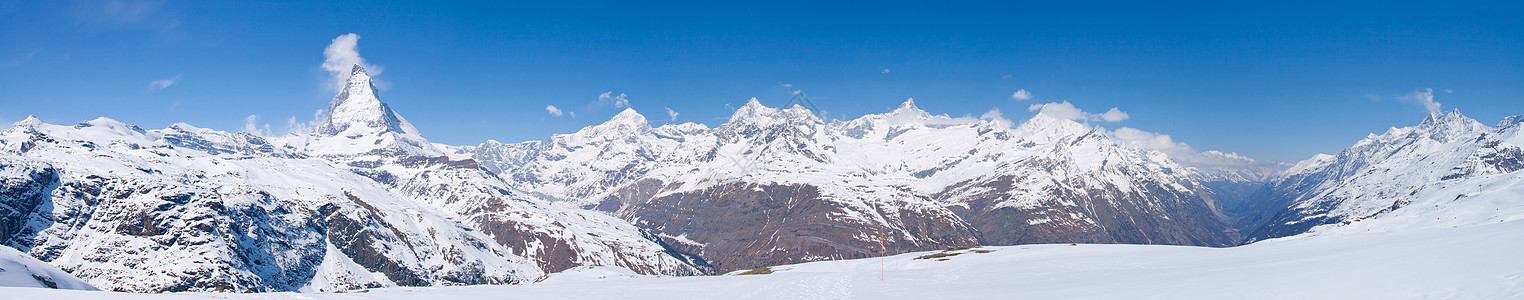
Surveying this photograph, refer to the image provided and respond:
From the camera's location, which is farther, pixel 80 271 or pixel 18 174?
pixel 18 174

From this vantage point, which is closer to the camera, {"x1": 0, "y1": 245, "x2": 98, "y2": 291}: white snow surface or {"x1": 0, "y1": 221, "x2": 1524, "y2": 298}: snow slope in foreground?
{"x1": 0, "y1": 221, "x2": 1524, "y2": 298}: snow slope in foreground

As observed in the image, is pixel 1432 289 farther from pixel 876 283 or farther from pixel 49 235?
pixel 49 235

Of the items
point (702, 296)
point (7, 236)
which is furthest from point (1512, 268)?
point (7, 236)

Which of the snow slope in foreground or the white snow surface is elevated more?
the white snow surface

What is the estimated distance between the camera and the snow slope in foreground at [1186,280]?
20.4 metres

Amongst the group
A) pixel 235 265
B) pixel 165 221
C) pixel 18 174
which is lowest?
pixel 235 265

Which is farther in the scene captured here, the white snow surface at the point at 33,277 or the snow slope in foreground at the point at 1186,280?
the white snow surface at the point at 33,277

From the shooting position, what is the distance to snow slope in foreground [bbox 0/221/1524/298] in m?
20.4

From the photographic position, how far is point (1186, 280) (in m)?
28.3

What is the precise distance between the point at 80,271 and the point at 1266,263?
251 meters

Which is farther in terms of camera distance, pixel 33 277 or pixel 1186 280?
pixel 33 277

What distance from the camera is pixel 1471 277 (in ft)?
63.9

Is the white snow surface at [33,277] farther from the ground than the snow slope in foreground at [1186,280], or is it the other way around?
the white snow surface at [33,277]

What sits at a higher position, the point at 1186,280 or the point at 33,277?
the point at 33,277
